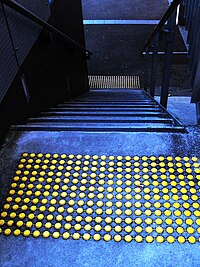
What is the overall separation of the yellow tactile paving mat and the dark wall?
59cm

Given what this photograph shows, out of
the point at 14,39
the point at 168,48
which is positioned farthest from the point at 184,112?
the point at 14,39

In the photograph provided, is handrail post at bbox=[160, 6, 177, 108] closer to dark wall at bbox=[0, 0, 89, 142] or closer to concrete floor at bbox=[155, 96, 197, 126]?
concrete floor at bbox=[155, 96, 197, 126]

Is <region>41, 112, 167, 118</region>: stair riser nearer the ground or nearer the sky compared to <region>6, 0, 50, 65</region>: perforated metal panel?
nearer the ground

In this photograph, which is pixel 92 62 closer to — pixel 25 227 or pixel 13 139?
pixel 13 139

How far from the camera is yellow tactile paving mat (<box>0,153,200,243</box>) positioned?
4.88 ft

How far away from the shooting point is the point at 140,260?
136cm

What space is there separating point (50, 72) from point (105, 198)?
219 centimetres

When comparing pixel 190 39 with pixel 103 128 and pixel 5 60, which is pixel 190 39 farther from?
pixel 5 60

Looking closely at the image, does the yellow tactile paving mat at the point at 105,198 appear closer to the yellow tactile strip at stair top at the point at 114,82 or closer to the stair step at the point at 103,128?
the stair step at the point at 103,128

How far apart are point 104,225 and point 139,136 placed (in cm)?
81

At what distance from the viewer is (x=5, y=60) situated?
1870mm

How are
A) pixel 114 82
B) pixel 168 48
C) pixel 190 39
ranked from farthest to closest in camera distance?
pixel 114 82
pixel 190 39
pixel 168 48

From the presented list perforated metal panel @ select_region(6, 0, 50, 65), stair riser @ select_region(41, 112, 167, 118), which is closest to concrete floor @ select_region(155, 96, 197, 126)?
stair riser @ select_region(41, 112, 167, 118)

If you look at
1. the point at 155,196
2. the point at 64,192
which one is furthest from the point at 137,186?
the point at 64,192
